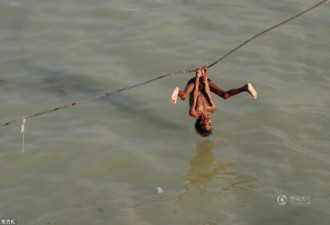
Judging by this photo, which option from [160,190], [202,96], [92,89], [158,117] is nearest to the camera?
[160,190]

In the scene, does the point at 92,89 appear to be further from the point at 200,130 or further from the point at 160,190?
the point at 160,190

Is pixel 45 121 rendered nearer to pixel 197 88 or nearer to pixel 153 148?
pixel 153 148

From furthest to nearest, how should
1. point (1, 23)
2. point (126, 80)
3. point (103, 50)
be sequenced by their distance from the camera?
point (1, 23) → point (103, 50) → point (126, 80)

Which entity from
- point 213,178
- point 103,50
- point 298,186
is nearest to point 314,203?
point 298,186

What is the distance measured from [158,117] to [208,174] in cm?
125

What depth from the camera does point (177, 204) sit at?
6.88m

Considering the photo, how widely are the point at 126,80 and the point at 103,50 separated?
3.11 ft

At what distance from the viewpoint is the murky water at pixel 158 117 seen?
6.87 metres

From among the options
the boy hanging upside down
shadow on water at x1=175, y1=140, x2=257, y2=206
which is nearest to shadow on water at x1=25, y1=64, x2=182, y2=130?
shadow on water at x1=175, y1=140, x2=257, y2=206

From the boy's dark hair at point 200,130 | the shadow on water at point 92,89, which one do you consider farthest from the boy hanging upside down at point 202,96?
the shadow on water at point 92,89

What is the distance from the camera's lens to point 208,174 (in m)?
7.44

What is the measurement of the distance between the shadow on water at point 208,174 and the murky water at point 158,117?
0.02 m

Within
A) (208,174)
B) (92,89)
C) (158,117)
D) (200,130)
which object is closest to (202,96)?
(200,130)

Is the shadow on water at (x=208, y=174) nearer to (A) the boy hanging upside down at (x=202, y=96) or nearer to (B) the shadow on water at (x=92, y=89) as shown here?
(A) the boy hanging upside down at (x=202, y=96)
